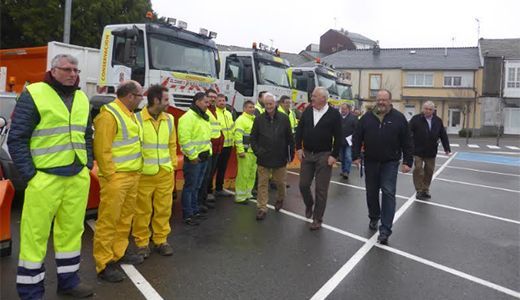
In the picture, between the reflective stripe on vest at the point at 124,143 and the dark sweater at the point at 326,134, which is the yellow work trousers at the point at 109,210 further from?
the dark sweater at the point at 326,134

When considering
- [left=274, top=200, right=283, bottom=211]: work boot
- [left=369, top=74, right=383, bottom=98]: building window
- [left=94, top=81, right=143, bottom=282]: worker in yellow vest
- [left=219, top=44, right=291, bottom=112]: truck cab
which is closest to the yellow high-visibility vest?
[left=94, top=81, right=143, bottom=282]: worker in yellow vest

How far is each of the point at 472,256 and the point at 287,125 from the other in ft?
10.3

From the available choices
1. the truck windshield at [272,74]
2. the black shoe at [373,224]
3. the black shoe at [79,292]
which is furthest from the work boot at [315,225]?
the truck windshield at [272,74]

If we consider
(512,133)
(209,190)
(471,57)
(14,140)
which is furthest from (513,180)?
(471,57)

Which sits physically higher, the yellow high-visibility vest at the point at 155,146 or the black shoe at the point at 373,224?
the yellow high-visibility vest at the point at 155,146

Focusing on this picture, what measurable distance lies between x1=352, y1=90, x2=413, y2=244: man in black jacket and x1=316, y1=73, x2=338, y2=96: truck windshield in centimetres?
1070

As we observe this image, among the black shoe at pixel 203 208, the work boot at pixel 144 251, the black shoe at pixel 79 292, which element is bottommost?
the black shoe at pixel 79 292

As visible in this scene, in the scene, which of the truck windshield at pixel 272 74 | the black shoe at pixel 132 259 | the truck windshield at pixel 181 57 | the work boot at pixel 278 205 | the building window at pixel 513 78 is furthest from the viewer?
the building window at pixel 513 78

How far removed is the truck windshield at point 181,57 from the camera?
963 centimetres

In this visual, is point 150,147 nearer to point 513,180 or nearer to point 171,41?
point 171,41

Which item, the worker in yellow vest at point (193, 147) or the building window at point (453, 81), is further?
the building window at point (453, 81)

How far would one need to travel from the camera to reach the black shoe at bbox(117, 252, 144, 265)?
15.6ft

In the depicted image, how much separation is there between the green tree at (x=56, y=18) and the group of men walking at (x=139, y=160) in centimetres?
1565

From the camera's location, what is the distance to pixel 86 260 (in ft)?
15.9
